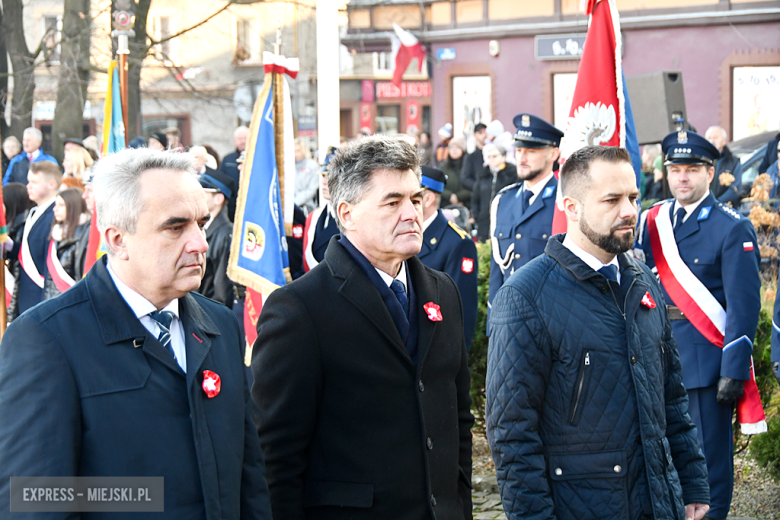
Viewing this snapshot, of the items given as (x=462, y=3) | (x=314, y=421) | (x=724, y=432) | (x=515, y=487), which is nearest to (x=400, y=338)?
(x=314, y=421)

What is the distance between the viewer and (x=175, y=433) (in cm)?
248

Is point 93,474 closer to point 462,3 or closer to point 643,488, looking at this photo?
point 643,488

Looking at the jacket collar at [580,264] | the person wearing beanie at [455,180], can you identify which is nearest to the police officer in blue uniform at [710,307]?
the jacket collar at [580,264]

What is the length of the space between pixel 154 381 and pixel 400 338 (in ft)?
2.80

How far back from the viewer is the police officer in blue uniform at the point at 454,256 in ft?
20.1

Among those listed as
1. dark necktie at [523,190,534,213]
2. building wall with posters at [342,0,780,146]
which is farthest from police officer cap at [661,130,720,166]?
building wall with posters at [342,0,780,146]

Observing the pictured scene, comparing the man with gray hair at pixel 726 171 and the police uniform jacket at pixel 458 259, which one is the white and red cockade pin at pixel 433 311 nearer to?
the police uniform jacket at pixel 458 259

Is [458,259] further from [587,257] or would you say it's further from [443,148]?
[443,148]

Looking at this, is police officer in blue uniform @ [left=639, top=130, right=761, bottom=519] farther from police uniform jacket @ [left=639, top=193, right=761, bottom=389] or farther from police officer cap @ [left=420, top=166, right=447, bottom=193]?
police officer cap @ [left=420, top=166, right=447, bottom=193]

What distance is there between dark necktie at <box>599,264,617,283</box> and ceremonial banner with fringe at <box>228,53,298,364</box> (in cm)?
335

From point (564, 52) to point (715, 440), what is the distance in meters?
17.9

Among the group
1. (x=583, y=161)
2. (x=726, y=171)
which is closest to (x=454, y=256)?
(x=583, y=161)

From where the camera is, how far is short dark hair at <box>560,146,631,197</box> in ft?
11.7

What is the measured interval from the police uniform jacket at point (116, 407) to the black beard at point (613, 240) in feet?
4.89
